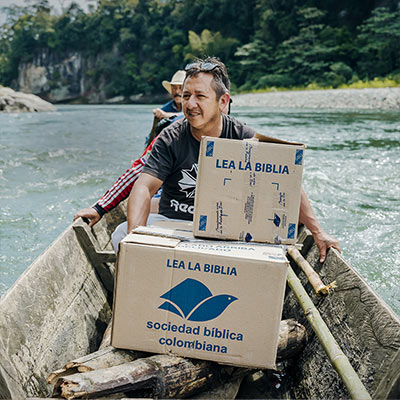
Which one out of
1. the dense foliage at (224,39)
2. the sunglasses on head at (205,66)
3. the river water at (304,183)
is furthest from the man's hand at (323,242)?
the dense foliage at (224,39)

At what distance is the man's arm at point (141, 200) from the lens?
220 cm

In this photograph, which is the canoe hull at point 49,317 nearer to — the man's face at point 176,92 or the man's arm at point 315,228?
the man's arm at point 315,228

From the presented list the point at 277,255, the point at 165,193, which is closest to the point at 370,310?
the point at 277,255

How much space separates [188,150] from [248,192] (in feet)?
2.11

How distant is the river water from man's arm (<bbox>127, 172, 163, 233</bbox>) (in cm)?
220

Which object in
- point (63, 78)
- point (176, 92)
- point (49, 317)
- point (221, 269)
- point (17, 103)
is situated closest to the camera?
point (221, 269)

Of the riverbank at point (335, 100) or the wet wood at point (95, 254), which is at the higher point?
the riverbank at point (335, 100)

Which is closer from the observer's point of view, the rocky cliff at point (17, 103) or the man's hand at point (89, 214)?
the man's hand at point (89, 214)

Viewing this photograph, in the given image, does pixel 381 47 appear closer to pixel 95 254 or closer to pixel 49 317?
pixel 95 254

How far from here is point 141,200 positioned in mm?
2223

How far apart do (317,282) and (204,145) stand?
0.93 meters

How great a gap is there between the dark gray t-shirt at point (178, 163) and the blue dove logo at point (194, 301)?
0.81m

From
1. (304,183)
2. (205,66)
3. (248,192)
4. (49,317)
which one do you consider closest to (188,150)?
(205,66)

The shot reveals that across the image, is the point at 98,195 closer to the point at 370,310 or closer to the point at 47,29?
the point at 370,310
